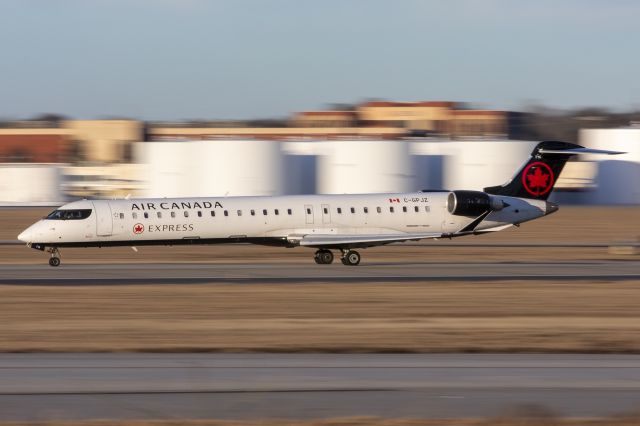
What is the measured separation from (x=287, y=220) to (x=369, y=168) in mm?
39972

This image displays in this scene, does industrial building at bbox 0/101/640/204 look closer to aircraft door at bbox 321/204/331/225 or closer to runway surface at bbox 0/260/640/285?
aircraft door at bbox 321/204/331/225

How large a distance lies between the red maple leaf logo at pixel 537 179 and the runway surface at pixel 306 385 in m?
24.2

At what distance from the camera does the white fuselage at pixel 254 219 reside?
1425 inches

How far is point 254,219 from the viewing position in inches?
1471

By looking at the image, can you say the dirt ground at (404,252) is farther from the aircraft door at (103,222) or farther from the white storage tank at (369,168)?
the white storage tank at (369,168)

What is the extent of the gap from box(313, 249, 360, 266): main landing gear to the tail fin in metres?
6.63

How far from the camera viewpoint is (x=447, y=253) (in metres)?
44.5

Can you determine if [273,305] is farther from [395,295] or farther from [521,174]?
[521,174]

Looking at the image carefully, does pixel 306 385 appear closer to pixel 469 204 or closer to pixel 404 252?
pixel 469 204

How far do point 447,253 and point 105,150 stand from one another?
9606cm

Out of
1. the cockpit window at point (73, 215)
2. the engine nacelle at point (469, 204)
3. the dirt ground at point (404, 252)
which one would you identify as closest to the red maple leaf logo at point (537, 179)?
the engine nacelle at point (469, 204)

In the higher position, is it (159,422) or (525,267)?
(159,422)

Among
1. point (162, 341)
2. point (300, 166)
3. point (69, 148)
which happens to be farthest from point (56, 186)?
point (162, 341)

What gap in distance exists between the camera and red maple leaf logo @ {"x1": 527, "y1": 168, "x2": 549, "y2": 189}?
133ft
